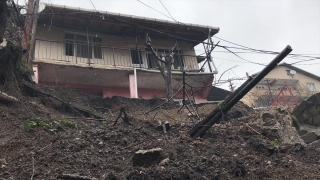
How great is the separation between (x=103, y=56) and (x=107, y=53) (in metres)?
0.28

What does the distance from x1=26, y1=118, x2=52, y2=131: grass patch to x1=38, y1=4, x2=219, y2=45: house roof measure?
6.73 metres

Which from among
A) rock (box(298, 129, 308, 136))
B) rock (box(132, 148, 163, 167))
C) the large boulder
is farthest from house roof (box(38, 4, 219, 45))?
rock (box(132, 148, 163, 167))

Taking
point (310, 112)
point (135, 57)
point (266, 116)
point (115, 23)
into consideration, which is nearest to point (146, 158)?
point (266, 116)

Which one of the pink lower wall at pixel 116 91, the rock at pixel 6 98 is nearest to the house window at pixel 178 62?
the pink lower wall at pixel 116 91

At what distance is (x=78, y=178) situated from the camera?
13.8 feet

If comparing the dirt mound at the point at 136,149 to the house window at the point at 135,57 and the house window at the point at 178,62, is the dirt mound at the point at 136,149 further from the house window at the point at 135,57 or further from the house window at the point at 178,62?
the house window at the point at 178,62

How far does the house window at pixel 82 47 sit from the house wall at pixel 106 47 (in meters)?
0.19

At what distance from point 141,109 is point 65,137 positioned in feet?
18.1

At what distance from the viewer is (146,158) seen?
17.3ft

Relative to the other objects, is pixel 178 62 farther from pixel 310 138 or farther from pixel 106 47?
pixel 310 138

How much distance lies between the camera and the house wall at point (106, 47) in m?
13.0

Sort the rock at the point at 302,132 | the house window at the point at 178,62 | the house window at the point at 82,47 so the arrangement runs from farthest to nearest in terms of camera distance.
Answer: the house window at the point at 178,62 < the house window at the point at 82,47 < the rock at the point at 302,132

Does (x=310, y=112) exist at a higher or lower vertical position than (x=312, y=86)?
lower

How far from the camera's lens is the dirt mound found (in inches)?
187
